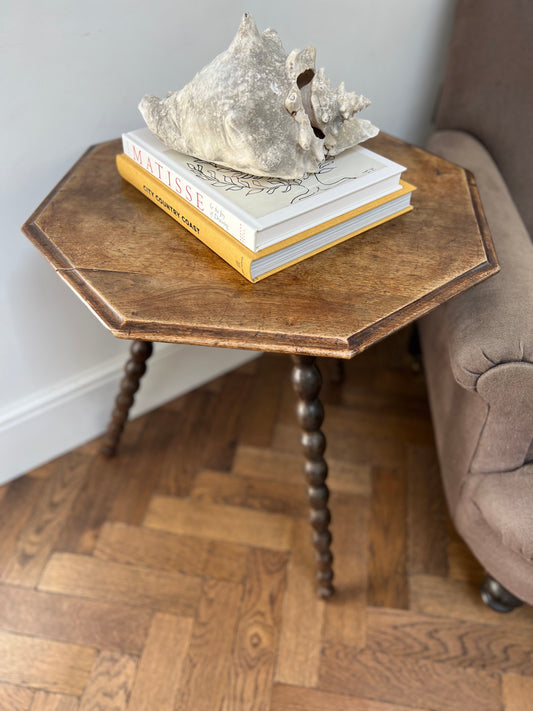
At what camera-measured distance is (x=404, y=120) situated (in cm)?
128

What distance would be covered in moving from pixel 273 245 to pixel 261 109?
0.15 m

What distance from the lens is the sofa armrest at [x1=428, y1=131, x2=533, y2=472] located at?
0.70m

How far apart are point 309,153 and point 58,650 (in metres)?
0.84

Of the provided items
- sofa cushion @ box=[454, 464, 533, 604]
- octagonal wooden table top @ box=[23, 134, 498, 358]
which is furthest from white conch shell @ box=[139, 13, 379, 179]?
sofa cushion @ box=[454, 464, 533, 604]

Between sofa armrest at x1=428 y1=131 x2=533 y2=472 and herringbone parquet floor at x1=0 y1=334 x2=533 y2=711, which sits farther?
herringbone parquet floor at x1=0 y1=334 x2=533 y2=711

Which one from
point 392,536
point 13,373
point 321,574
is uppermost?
point 13,373

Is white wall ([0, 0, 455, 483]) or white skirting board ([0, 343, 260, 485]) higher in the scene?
white wall ([0, 0, 455, 483])

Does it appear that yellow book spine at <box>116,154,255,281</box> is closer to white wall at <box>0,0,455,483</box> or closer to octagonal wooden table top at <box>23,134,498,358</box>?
octagonal wooden table top at <box>23,134,498,358</box>

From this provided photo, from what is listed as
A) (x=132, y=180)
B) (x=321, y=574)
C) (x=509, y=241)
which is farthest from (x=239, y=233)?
(x=321, y=574)

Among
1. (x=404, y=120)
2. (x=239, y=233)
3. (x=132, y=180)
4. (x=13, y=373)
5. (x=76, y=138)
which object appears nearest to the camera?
(x=239, y=233)

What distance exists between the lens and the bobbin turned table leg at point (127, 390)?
3.31 feet

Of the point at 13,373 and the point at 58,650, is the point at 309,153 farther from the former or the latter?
the point at 58,650

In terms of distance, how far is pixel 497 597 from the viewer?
0.98 m

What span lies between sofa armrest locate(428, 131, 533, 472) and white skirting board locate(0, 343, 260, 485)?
64 centimetres
